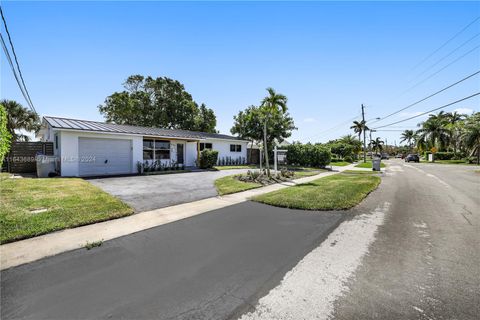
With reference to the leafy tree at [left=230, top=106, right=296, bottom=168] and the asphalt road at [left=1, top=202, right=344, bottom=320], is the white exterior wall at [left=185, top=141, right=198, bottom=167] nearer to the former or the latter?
the leafy tree at [left=230, top=106, right=296, bottom=168]

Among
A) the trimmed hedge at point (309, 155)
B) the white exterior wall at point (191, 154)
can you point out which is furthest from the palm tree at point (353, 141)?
the white exterior wall at point (191, 154)

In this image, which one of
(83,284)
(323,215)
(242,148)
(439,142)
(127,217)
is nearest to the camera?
(83,284)

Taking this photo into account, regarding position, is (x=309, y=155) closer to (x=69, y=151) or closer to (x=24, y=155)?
(x=69, y=151)

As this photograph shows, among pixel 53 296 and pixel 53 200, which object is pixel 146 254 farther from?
pixel 53 200

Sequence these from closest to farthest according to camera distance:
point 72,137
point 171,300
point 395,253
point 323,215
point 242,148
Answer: point 171,300, point 395,253, point 323,215, point 72,137, point 242,148

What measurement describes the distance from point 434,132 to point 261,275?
61.5 metres

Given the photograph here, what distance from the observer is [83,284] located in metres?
3.00

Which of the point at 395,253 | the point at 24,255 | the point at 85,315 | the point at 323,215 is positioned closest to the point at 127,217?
the point at 24,255

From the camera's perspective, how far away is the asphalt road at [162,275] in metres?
2.54

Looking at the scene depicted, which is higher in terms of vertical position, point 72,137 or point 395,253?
point 72,137

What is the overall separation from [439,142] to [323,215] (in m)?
57.5

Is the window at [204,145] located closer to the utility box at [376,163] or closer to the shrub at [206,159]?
the shrub at [206,159]

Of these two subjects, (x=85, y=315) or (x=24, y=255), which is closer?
(x=85, y=315)

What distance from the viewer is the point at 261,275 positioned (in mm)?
3289
